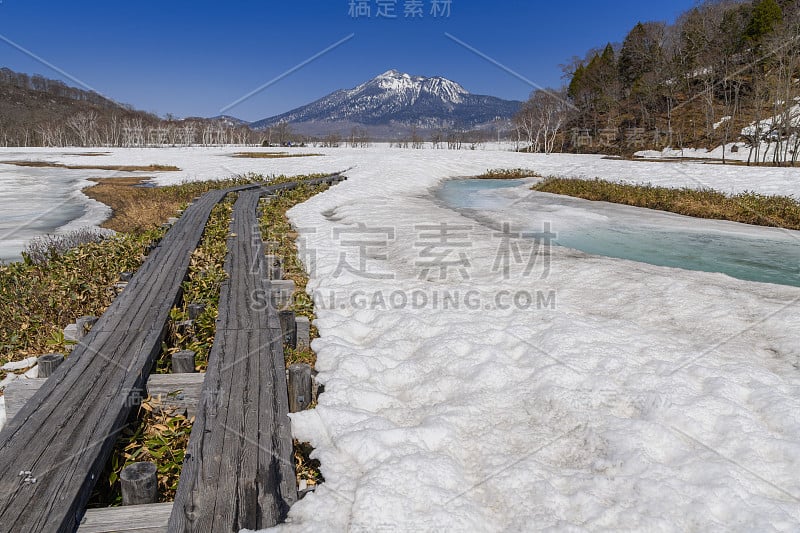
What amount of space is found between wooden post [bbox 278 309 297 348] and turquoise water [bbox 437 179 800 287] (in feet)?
30.2

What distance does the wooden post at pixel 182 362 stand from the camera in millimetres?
4952

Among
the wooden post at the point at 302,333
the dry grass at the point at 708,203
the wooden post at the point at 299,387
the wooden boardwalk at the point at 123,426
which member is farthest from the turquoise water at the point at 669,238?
the wooden boardwalk at the point at 123,426

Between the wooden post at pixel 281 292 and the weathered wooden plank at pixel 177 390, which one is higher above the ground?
the wooden post at pixel 281 292

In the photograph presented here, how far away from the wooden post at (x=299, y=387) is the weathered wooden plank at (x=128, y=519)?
1736mm

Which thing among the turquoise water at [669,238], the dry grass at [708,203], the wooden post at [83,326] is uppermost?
the dry grass at [708,203]

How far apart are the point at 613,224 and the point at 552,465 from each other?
47.8 feet

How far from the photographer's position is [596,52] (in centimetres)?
11369

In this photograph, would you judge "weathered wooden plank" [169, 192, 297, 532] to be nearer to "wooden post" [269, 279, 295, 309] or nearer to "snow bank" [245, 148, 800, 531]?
"snow bank" [245, 148, 800, 531]

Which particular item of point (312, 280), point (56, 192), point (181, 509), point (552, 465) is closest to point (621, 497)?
point (552, 465)

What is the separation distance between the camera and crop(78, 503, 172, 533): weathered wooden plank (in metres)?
2.93

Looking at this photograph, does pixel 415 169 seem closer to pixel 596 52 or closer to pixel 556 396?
pixel 556 396

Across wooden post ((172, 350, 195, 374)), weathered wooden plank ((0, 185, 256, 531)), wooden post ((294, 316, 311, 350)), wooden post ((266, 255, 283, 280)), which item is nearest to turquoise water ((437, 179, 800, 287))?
wooden post ((266, 255, 283, 280))

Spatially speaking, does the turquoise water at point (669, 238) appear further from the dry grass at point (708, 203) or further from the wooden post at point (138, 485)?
the wooden post at point (138, 485)

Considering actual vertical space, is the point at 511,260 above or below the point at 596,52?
below
